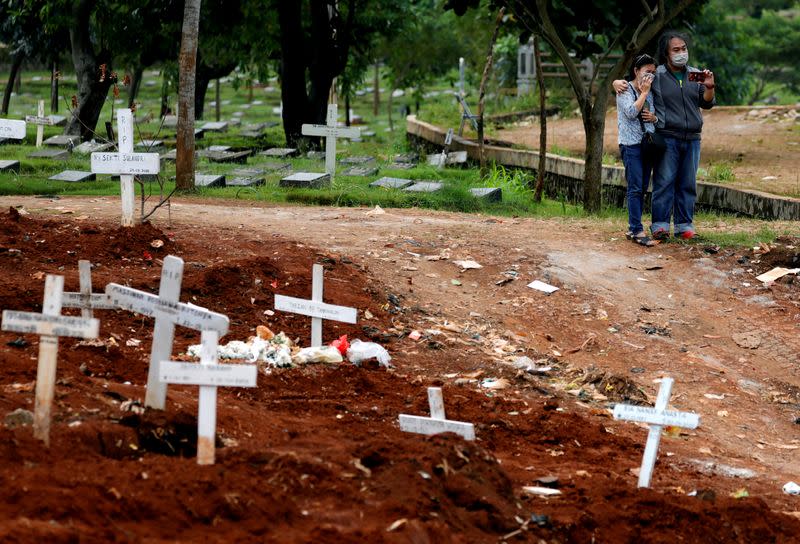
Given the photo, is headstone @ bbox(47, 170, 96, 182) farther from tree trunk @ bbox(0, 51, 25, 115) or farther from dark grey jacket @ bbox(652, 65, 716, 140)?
tree trunk @ bbox(0, 51, 25, 115)

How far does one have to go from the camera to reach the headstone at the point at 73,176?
14.6m

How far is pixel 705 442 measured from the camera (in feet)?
22.5

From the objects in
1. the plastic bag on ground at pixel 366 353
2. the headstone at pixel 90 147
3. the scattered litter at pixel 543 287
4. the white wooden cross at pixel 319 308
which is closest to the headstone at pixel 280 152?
the headstone at pixel 90 147

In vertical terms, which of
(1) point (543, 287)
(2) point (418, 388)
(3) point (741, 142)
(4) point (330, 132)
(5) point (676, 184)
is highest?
(4) point (330, 132)

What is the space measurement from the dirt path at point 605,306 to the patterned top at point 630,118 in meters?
1.00

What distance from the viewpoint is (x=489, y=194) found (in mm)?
14172

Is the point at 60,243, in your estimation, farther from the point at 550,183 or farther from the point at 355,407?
the point at 550,183

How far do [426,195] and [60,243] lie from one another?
5798 millimetres

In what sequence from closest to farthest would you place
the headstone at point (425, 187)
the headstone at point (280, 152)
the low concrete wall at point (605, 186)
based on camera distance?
the low concrete wall at point (605, 186) < the headstone at point (425, 187) < the headstone at point (280, 152)

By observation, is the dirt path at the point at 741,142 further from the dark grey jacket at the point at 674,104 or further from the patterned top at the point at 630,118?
the patterned top at the point at 630,118

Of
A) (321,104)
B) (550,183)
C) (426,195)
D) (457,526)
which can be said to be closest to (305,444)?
(457,526)

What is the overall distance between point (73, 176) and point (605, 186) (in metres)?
6.80

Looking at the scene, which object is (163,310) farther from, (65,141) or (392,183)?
(65,141)

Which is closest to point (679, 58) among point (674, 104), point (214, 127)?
point (674, 104)
